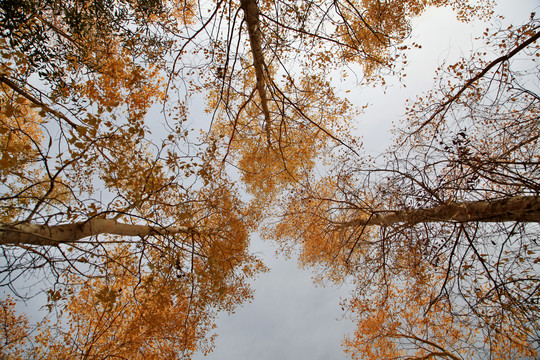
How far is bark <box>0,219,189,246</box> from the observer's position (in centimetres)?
278

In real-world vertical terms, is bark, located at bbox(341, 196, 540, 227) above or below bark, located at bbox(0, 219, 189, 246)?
below

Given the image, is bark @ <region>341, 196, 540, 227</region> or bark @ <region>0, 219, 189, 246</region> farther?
bark @ <region>341, 196, 540, 227</region>

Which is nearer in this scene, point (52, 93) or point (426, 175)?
point (426, 175)

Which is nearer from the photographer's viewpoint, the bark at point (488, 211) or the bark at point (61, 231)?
the bark at point (61, 231)

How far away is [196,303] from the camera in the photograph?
4.89m

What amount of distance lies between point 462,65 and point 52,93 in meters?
6.07

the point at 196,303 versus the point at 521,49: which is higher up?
the point at 521,49

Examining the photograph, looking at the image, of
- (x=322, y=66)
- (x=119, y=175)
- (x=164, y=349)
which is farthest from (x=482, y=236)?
(x=164, y=349)

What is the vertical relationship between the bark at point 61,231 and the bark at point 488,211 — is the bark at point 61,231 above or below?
above

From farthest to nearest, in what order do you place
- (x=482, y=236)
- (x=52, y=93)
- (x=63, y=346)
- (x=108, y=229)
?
(x=63, y=346) → (x=52, y=93) → (x=108, y=229) → (x=482, y=236)

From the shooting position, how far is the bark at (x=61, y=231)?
2.78 metres

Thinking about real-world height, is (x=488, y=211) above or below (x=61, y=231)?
below

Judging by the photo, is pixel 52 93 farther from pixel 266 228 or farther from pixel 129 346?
pixel 266 228

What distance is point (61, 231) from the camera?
10.5 feet
